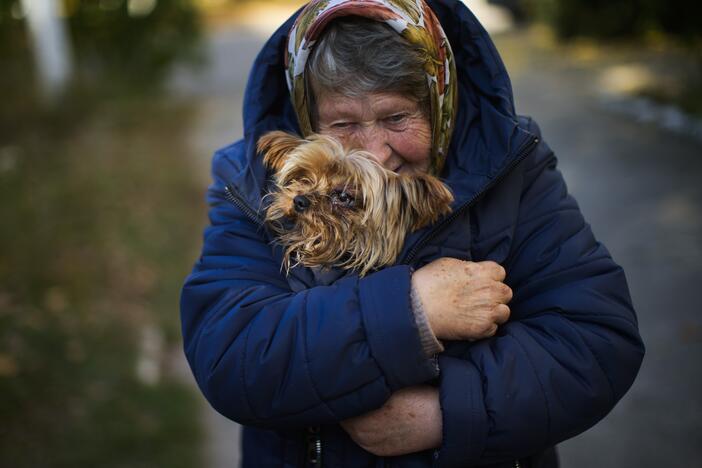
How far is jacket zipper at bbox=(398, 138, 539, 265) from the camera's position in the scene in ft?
6.09

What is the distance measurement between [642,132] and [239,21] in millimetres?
18218

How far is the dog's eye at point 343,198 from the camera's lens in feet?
6.23

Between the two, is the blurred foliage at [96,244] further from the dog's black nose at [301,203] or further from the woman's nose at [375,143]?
the woman's nose at [375,143]

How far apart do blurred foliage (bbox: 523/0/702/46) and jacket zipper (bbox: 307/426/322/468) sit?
10943 mm

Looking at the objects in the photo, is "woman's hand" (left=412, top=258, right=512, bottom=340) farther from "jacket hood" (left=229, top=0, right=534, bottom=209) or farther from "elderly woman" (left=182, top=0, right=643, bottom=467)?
"jacket hood" (left=229, top=0, right=534, bottom=209)

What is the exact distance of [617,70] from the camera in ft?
35.5

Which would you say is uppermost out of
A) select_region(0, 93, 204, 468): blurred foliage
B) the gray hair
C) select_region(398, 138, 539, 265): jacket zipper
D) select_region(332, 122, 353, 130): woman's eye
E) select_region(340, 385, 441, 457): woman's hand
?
the gray hair

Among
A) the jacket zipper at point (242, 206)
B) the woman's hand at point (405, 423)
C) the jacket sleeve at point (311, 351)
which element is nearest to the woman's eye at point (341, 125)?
the jacket zipper at point (242, 206)

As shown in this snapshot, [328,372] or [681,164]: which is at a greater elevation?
[328,372]

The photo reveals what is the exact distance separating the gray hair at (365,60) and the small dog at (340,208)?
17cm

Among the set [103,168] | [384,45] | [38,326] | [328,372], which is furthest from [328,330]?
[103,168]

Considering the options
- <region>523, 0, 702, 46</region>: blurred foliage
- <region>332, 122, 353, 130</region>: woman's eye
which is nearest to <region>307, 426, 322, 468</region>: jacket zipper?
<region>332, 122, 353, 130</region>: woman's eye

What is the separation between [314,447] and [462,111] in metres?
1.07

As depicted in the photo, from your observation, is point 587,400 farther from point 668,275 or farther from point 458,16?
point 668,275
